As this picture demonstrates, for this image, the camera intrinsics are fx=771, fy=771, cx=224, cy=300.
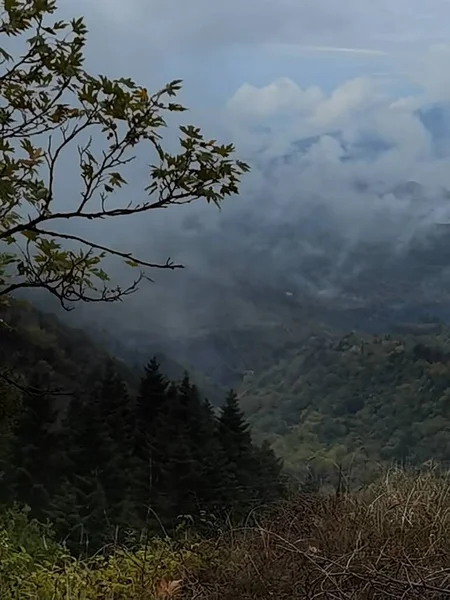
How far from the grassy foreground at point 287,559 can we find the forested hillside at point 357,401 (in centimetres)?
74

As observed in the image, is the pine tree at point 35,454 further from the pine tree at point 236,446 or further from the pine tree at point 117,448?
the pine tree at point 236,446

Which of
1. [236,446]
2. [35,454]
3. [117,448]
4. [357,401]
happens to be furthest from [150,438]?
[357,401]

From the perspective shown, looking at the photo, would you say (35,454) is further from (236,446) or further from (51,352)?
(236,446)

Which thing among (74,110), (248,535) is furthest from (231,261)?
(74,110)

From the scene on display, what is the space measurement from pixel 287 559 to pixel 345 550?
0.21 metres

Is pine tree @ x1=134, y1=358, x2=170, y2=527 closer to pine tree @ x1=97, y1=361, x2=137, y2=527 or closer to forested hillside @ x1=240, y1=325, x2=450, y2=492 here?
pine tree @ x1=97, y1=361, x2=137, y2=527

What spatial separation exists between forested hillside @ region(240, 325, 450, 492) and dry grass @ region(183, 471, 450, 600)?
718 mm

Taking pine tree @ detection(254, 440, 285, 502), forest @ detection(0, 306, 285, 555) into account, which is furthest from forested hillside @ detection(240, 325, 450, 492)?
forest @ detection(0, 306, 285, 555)

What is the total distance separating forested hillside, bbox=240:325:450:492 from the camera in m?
4.28

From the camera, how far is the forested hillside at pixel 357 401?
4277 millimetres

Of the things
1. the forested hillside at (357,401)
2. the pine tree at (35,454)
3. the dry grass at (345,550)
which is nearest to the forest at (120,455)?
the pine tree at (35,454)

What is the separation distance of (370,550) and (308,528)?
415 mm

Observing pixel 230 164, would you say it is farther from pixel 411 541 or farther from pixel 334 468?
pixel 334 468

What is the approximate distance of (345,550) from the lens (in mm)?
2750
